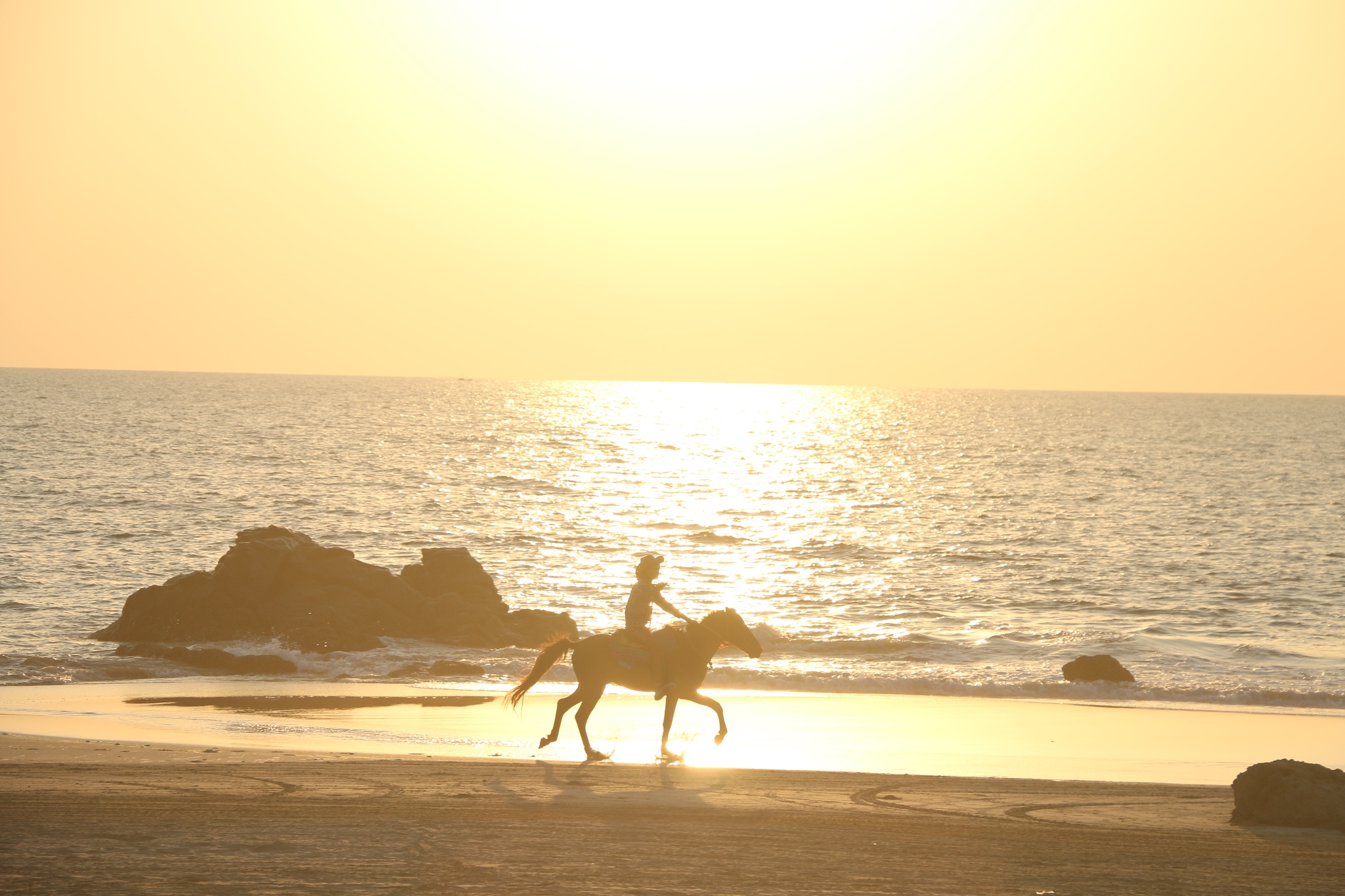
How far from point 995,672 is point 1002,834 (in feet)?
51.9

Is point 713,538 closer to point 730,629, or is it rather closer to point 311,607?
point 311,607

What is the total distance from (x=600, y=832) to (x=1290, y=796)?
6.81 m

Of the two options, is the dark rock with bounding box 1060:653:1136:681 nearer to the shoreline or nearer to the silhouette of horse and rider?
the shoreline

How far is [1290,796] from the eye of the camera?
37.7 feet

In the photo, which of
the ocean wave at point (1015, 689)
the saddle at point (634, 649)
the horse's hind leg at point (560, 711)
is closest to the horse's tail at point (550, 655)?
the horse's hind leg at point (560, 711)

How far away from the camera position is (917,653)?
28.2 metres

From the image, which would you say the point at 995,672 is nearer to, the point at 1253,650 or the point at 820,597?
the point at 1253,650

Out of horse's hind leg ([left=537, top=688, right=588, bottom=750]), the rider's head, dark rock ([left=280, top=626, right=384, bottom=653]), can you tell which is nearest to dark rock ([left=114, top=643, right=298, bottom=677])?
dark rock ([left=280, top=626, right=384, bottom=653])

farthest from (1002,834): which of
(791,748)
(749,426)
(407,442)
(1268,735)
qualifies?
(749,426)

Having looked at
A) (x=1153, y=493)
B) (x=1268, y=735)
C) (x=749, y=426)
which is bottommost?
(x=1268, y=735)

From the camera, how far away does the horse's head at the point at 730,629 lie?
14.9 meters

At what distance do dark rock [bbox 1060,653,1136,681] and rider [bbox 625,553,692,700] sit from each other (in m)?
13.0

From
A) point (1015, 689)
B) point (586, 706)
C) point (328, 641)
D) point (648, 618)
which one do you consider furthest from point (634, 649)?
point (328, 641)

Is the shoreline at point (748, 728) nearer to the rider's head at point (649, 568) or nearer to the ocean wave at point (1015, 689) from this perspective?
the ocean wave at point (1015, 689)
